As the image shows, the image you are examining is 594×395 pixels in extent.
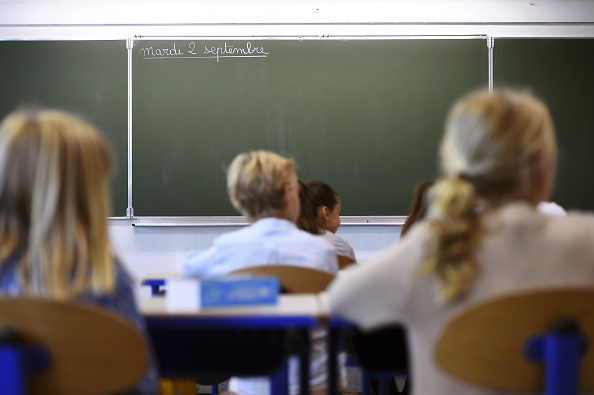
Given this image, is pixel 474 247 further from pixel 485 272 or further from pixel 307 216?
pixel 307 216

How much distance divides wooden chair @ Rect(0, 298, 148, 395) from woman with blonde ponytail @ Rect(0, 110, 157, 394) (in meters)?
0.13

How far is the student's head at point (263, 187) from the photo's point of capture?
2781mm

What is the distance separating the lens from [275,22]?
5098mm

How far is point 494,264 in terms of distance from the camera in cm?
136

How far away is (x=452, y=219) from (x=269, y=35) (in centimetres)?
394

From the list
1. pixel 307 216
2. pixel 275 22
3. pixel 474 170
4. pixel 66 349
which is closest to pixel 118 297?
pixel 66 349

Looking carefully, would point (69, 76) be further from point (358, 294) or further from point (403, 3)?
point (358, 294)

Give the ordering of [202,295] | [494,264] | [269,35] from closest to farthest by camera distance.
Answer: [494,264], [202,295], [269,35]

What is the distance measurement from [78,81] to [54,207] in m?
4.02

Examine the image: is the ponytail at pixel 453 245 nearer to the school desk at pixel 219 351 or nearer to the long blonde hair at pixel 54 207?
the long blonde hair at pixel 54 207

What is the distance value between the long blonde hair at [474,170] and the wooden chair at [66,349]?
1.84 ft

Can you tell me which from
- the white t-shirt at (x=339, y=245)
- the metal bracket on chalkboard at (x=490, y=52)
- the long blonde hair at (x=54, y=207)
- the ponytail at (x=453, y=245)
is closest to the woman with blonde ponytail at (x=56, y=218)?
the long blonde hair at (x=54, y=207)

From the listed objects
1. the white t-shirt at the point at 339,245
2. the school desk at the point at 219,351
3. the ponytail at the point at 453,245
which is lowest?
the school desk at the point at 219,351

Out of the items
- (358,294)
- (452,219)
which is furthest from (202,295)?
(452,219)
